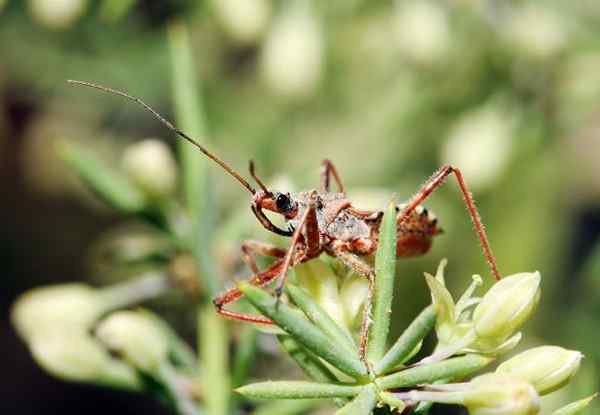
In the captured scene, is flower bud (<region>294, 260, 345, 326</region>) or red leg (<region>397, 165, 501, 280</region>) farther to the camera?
red leg (<region>397, 165, 501, 280</region>)

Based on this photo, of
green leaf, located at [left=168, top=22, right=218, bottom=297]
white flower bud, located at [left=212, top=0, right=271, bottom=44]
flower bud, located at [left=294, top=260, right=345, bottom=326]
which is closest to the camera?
flower bud, located at [left=294, top=260, right=345, bottom=326]

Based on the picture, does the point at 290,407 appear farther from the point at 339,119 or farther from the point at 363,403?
the point at 339,119

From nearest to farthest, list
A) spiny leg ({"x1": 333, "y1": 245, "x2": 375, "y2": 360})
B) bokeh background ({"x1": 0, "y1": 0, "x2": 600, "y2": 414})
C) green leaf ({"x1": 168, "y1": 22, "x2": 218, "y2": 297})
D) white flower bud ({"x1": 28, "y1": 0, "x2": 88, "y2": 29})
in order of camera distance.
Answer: spiny leg ({"x1": 333, "y1": 245, "x2": 375, "y2": 360}), green leaf ({"x1": 168, "y1": 22, "x2": 218, "y2": 297}), white flower bud ({"x1": 28, "y1": 0, "x2": 88, "y2": 29}), bokeh background ({"x1": 0, "y1": 0, "x2": 600, "y2": 414})

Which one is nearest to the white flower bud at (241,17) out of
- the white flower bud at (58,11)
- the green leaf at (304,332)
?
the white flower bud at (58,11)

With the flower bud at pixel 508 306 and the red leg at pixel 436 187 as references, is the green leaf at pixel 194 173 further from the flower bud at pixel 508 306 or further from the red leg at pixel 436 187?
the flower bud at pixel 508 306

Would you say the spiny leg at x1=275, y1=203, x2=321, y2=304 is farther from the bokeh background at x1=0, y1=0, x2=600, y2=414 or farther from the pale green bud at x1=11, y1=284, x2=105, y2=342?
the pale green bud at x1=11, y1=284, x2=105, y2=342

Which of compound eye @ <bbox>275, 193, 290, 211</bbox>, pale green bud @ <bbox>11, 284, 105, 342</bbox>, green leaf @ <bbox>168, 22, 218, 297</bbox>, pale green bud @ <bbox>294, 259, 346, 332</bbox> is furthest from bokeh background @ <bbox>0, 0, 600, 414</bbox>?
pale green bud @ <bbox>294, 259, 346, 332</bbox>
